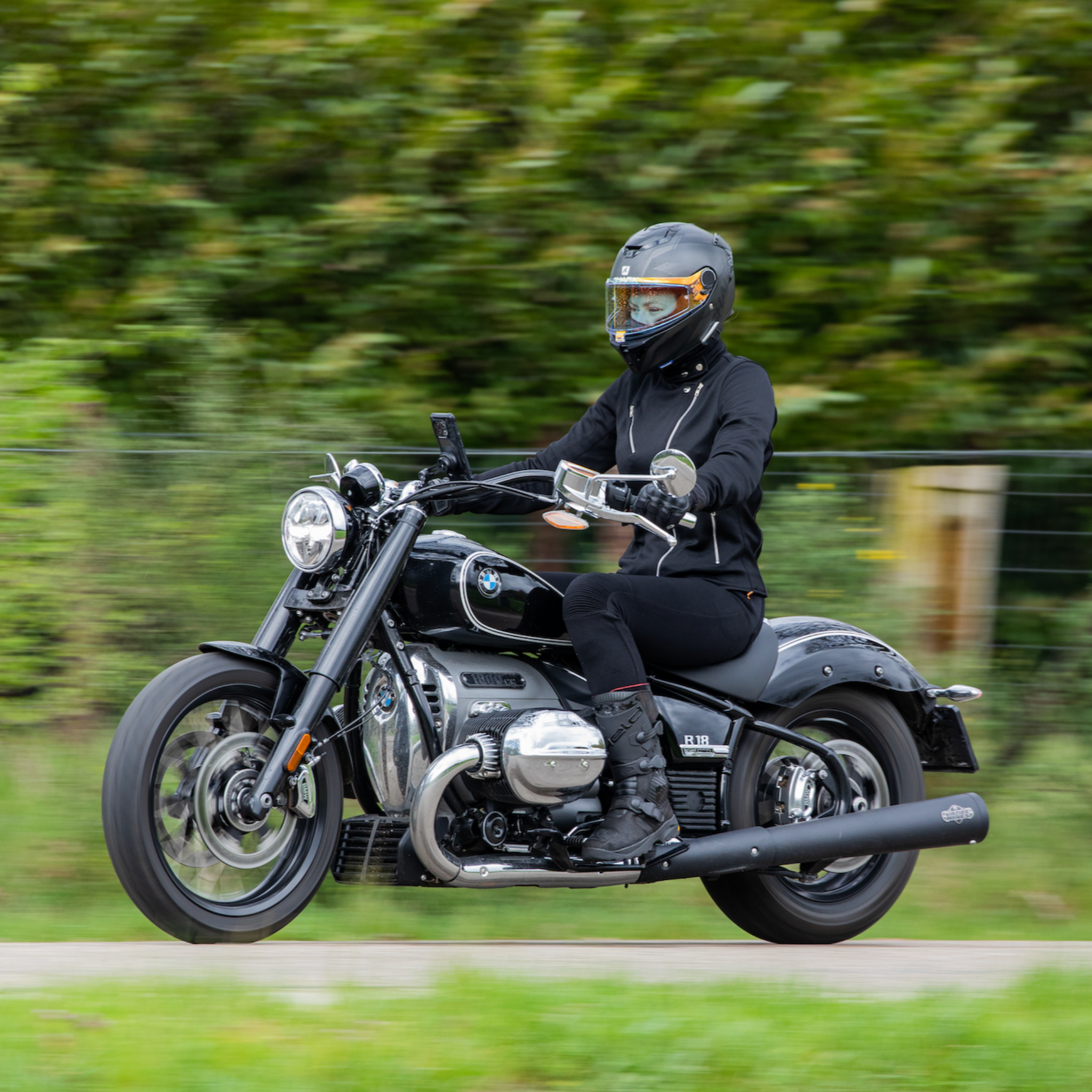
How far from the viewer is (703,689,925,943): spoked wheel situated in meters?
5.11

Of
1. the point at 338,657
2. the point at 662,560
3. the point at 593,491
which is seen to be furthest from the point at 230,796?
the point at 662,560

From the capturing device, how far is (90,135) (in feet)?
28.6

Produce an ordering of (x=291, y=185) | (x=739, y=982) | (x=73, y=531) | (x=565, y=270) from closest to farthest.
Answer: (x=739, y=982) < (x=73, y=531) < (x=565, y=270) < (x=291, y=185)


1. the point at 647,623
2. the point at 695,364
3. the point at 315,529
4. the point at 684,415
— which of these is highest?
the point at 695,364

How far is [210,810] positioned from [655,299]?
208 cm

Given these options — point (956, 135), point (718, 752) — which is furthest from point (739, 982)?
point (956, 135)

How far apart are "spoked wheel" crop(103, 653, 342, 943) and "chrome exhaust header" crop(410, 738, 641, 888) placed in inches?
11.4

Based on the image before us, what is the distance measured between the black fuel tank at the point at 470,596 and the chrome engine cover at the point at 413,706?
8 centimetres

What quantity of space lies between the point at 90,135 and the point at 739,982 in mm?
6477

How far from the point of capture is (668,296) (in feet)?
16.3

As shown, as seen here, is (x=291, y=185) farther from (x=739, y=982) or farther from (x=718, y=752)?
(x=739, y=982)

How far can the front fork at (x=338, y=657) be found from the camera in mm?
4230

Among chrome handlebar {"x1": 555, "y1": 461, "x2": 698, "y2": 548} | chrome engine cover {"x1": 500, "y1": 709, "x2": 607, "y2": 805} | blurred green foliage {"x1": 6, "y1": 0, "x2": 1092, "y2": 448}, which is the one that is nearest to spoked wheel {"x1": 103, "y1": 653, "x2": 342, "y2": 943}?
chrome engine cover {"x1": 500, "y1": 709, "x2": 607, "y2": 805}

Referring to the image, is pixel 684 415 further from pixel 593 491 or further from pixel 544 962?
pixel 544 962
